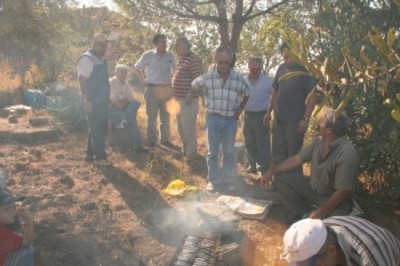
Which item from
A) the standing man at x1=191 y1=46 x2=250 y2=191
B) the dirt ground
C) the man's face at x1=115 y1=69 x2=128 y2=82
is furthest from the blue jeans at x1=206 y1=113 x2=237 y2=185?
the man's face at x1=115 y1=69 x2=128 y2=82

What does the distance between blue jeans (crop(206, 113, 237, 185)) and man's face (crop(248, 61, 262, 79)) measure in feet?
2.44

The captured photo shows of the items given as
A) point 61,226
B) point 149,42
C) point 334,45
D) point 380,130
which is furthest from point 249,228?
point 149,42

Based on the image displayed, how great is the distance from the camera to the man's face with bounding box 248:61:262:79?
5.31 metres

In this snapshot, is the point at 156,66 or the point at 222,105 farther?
the point at 156,66

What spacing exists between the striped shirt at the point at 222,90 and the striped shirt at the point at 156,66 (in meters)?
1.77

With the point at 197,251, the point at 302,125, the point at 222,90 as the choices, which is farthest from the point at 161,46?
the point at 197,251

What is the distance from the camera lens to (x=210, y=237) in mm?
3877

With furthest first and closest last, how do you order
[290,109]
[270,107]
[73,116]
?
[73,116]
[270,107]
[290,109]

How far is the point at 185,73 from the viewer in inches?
239

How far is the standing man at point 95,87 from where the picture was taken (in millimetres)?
5238

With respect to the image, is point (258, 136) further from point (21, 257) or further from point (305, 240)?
point (21, 257)

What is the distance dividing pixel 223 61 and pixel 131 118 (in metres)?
2.62

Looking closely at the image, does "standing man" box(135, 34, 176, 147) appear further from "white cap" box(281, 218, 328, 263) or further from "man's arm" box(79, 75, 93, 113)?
"white cap" box(281, 218, 328, 263)

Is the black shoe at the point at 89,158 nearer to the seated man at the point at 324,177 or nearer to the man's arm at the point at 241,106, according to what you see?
the man's arm at the point at 241,106
